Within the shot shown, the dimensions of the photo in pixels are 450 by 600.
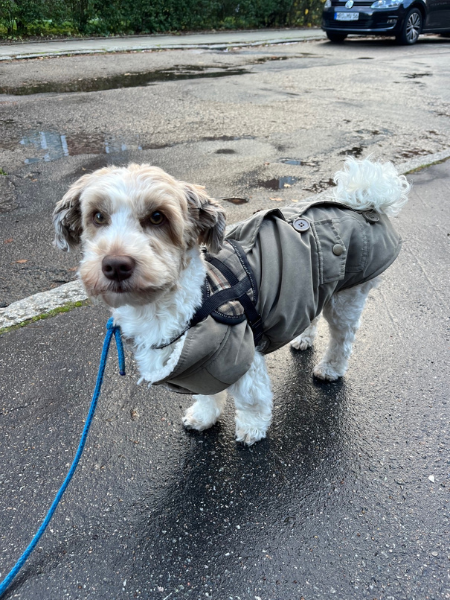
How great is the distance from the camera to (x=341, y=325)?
298 centimetres

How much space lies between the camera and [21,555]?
2051 mm

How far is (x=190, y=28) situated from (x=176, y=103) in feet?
44.0

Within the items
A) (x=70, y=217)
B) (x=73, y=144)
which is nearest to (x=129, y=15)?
(x=73, y=144)

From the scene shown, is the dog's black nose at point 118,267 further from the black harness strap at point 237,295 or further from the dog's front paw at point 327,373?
the dog's front paw at point 327,373

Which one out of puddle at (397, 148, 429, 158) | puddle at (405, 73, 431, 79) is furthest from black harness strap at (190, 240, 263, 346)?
puddle at (405, 73, 431, 79)

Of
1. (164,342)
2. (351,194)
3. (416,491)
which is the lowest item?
(416,491)

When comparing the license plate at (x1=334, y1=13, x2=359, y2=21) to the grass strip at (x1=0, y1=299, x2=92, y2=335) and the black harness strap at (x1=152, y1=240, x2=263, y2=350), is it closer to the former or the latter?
the grass strip at (x1=0, y1=299, x2=92, y2=335)

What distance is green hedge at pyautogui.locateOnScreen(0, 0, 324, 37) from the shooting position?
15156mm

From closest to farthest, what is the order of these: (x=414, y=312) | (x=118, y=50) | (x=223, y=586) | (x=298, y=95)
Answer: (x=223, y=586) < (x=414, y=312) < (x=298, y=95) < (x=118, y=50)

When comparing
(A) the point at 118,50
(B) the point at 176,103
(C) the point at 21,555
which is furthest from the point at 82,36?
A: (C) the point at 21,555

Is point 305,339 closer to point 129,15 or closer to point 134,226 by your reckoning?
point 134,226

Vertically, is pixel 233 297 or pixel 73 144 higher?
pixel 233 297

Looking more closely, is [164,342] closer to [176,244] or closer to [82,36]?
[176,244]

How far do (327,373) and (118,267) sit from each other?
1.90m
